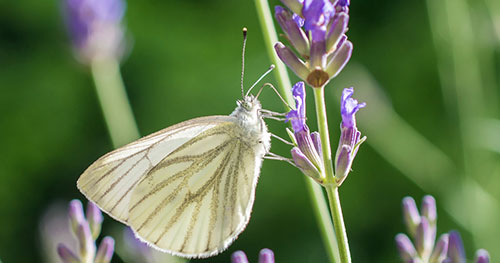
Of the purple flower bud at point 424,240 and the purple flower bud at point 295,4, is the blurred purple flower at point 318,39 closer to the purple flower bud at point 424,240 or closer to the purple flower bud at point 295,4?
the purple flower bud at point 295,4

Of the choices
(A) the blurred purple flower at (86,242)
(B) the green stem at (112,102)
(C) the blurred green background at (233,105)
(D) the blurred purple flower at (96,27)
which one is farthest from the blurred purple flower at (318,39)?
(D) the blurred purple flower at (96,27)

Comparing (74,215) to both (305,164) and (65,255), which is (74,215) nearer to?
(65,255)

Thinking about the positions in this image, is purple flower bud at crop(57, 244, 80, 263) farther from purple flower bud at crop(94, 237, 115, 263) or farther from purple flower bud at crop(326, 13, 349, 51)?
purple flower bud at crop(326, 13, 349, 51)

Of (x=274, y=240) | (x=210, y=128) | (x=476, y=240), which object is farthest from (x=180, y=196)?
(x=274, y=240)

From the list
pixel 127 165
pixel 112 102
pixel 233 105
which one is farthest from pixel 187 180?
pixel 233 105

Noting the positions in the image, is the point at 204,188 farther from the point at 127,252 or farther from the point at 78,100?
the point at 78,100

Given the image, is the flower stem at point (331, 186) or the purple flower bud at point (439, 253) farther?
the purple flower bud at point (439, 253)
